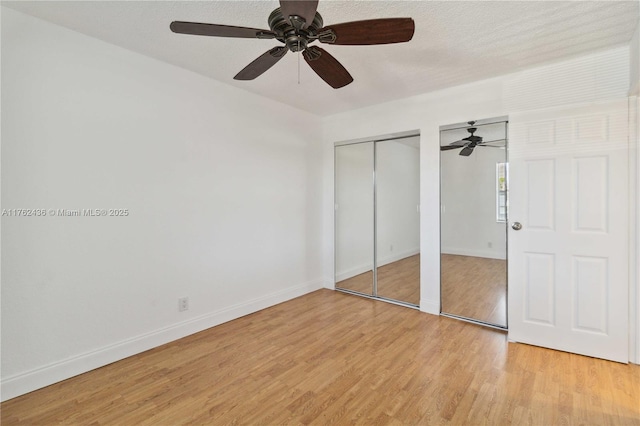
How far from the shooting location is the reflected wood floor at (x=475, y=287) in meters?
3.09

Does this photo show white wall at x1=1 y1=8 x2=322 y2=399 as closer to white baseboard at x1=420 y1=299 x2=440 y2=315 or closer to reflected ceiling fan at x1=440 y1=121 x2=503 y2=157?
white baseboard at x1=420 y1=299 x2=440 y2=315

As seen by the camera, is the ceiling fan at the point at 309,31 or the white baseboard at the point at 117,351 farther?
the white baseboard at the point at 117,351

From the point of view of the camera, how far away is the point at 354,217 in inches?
168

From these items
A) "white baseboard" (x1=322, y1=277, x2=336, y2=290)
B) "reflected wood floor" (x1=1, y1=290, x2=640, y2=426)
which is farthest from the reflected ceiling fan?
"white baseboard" (x1=322, y1=277, x2=336, y2=290)

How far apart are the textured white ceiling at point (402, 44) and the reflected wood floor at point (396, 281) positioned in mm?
2121

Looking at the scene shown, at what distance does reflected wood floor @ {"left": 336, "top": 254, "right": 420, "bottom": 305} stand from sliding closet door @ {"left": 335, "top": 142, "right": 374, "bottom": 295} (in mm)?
14

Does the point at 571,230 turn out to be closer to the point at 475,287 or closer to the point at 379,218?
the point at 475,287

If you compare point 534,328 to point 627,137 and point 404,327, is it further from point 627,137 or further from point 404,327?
point 627,137

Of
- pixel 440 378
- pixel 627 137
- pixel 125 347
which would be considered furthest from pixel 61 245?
pixel 627 137

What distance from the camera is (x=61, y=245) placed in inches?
84.9

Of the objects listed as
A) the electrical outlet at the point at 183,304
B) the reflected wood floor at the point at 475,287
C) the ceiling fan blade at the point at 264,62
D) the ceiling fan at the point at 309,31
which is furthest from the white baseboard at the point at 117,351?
the ceiling fan at the point at 309,31

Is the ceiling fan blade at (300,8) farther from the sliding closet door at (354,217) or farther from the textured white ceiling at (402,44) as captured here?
the sliding closet door at (354,217)

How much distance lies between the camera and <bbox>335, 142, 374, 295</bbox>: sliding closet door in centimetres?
411

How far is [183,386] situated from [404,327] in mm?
2051
